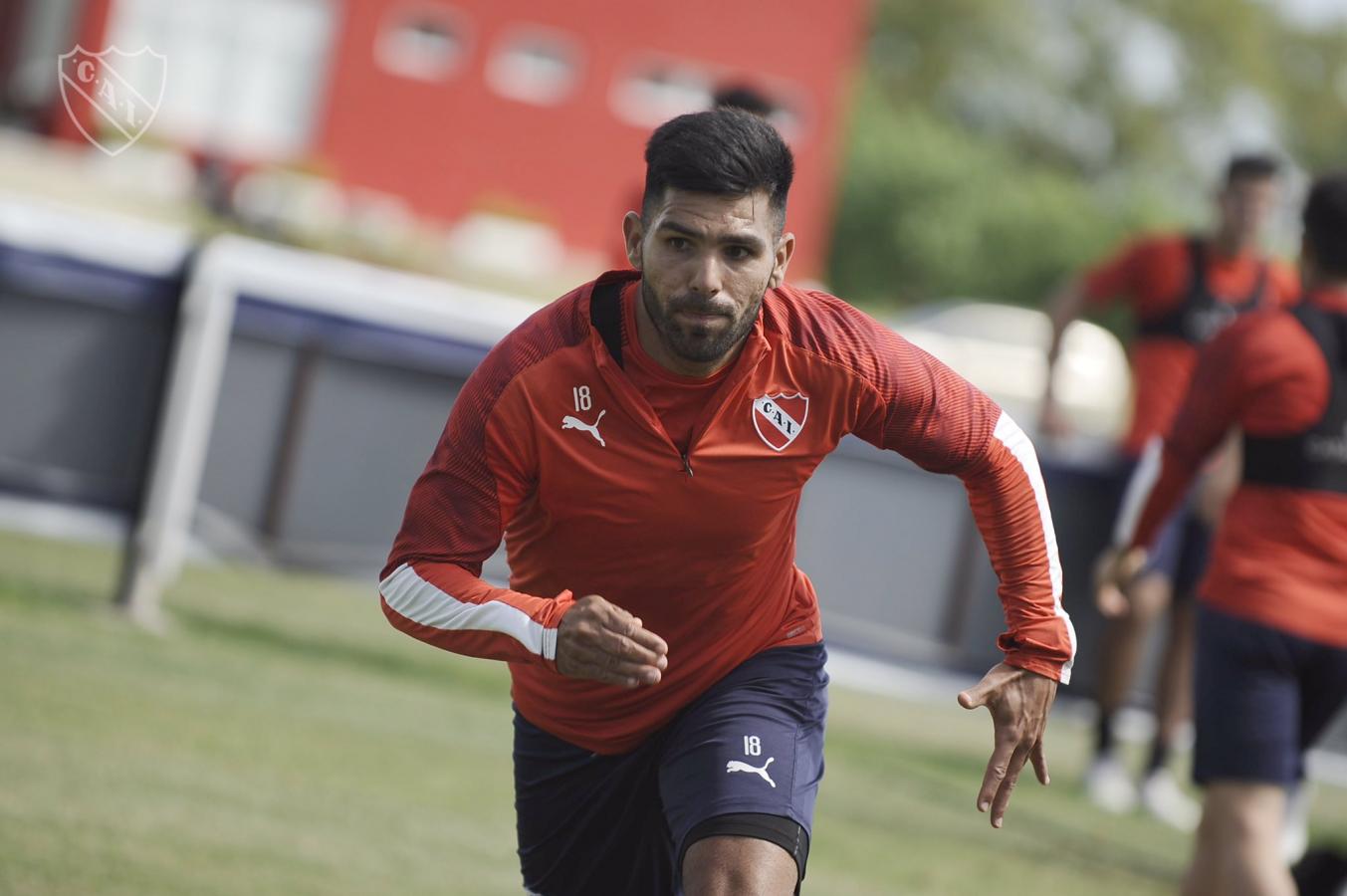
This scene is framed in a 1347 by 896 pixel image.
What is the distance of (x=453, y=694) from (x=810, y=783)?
17.6 feet

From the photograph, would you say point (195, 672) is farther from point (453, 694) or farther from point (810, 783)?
point (810, 783)

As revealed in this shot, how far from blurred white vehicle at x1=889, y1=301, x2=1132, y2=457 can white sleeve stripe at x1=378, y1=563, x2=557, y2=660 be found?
26.7 m

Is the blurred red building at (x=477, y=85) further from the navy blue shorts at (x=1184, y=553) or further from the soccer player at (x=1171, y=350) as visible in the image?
the navy blue shorts at (x=1184, y=553)

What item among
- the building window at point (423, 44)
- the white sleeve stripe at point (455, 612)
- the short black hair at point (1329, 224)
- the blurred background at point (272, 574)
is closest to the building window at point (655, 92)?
the building window at point (423, 44)

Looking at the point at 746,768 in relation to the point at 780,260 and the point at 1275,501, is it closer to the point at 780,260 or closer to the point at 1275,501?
the point at 780,260

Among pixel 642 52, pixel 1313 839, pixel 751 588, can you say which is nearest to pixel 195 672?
pixel 751 588

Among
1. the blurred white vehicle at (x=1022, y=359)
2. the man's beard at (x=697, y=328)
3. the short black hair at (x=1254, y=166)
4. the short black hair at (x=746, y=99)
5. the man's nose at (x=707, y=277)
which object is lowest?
the blurred white vehicle at (x=1022, y=359)

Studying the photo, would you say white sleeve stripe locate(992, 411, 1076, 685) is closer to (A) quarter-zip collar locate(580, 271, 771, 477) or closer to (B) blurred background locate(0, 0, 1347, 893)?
(A) quarter-zip collar locate(580, 271, 771, 477)

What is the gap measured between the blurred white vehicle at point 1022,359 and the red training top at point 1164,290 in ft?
66.4

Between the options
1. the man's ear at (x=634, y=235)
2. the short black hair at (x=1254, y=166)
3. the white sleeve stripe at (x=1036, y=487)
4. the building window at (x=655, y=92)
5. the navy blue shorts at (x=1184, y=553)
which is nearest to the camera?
the man's ear at (x=634, y=235)

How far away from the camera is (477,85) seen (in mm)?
37625

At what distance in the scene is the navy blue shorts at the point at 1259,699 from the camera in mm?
5461

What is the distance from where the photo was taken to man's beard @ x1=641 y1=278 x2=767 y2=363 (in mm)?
4078

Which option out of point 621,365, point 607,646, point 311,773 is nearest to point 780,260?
point 621,365
